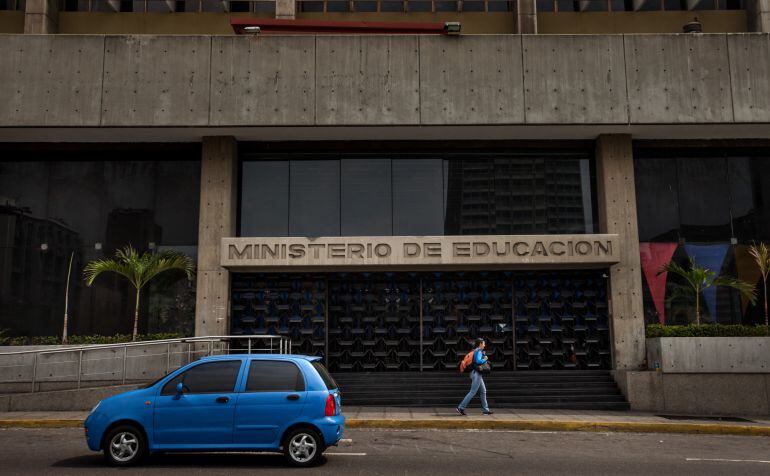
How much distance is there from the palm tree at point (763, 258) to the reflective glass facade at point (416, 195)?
14.9 feet

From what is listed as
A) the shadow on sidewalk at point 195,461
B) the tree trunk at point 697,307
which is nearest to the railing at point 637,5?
the tree trunk at point 697,307

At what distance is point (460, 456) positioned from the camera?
10.4 m

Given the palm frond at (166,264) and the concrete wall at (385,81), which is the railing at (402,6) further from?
the palm frond at (166,264)

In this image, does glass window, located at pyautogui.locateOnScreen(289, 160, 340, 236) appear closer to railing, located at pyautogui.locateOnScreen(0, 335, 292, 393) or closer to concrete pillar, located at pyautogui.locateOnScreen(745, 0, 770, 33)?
railing, located at pyautogui.locateOnScreen(0, 335, 292, 393)

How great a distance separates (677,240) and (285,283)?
11507 millimetres

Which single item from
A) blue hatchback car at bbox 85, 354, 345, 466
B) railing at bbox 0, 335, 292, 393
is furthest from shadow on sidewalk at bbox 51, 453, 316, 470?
railing at bbox 0, 335, 292, 393

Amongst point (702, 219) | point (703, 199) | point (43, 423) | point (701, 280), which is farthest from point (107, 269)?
point (703, 199)

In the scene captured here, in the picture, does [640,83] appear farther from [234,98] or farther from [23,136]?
[23,136]

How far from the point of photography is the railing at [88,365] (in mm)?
16062

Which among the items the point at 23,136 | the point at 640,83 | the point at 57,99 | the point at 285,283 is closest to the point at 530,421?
the point at 285,283

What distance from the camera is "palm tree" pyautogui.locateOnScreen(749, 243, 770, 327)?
18812 millimetres

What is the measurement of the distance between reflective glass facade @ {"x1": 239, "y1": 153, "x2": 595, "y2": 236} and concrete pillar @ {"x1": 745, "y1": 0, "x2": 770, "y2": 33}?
6664 mm

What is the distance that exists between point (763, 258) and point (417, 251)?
31.8 feet

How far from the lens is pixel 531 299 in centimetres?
1970
